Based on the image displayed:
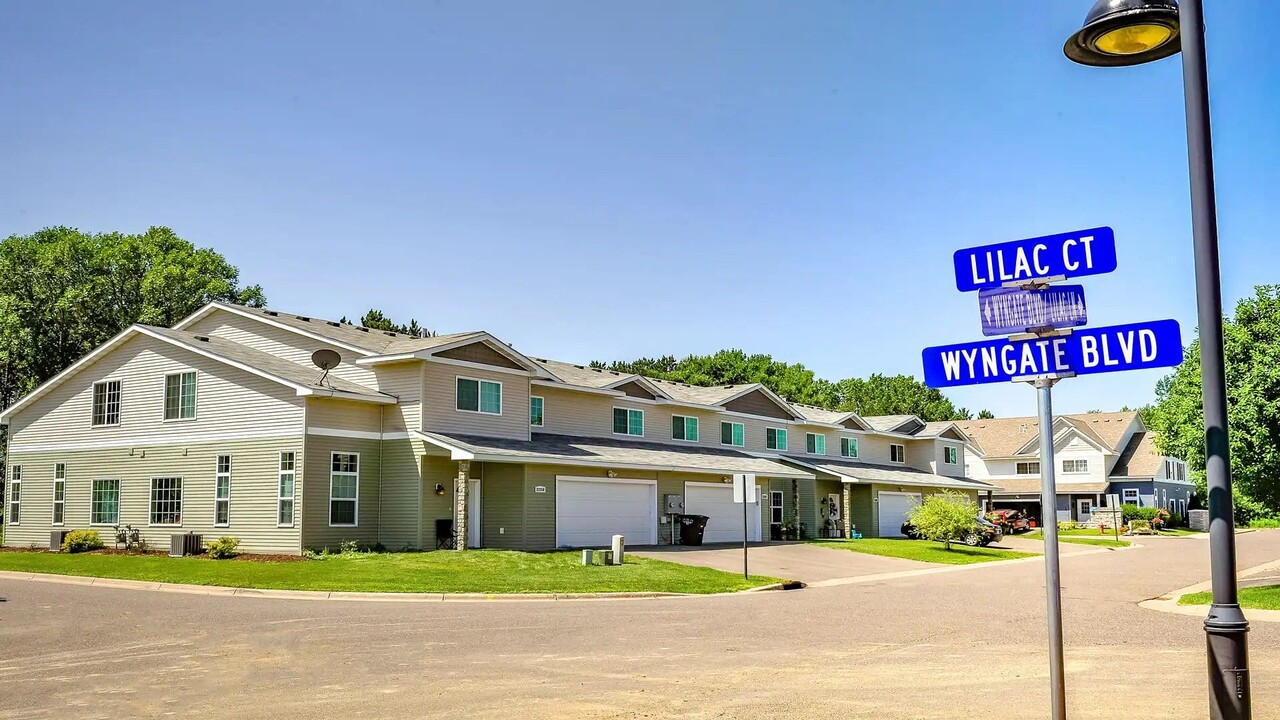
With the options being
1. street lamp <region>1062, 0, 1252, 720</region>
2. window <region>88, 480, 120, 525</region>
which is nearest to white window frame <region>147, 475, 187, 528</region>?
window <region>88, 480, 120, 525</region>

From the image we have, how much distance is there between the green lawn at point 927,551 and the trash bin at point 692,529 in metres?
5.64

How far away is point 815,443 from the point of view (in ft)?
172

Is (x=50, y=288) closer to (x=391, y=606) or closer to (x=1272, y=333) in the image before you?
(x=391, y=606)

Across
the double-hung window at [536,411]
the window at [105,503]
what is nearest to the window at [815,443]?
the double-hung window at [536,411]

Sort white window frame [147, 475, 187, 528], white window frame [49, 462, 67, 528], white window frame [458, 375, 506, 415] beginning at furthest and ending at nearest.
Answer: white window frame [49, 462, 67, 528] < white window frame [458, 375, 506, 415] < white window frame [147, 475, 187, 528]

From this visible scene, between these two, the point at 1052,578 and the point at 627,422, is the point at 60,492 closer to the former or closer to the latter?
the point at 627,422

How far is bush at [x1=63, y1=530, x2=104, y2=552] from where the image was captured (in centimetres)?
3158

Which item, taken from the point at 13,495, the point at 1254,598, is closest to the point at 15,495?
the point at 13,495

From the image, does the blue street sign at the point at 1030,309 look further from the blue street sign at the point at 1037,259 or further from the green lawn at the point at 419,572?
the green lawn at the point at 419,572

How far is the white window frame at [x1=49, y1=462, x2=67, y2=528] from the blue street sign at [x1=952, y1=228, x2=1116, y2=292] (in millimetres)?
34968

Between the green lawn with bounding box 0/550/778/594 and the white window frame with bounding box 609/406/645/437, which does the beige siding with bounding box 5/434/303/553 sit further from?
the white window frame with bounding box 609/406/645/437

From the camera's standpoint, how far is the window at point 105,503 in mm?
32812

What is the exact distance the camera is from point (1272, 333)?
73.0 ft

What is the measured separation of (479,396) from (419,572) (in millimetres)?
9258
